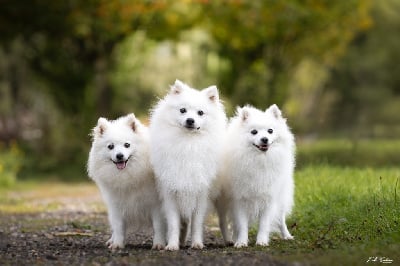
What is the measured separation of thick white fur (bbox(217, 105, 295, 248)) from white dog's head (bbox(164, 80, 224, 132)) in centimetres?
43

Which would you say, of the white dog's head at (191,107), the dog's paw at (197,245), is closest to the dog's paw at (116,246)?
the dog's paw at (197,245)

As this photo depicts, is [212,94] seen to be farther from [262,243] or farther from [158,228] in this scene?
[262,243]

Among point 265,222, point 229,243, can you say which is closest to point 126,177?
point 229,243

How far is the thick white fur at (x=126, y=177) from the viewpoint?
9.34 m

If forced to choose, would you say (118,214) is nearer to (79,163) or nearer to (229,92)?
Result: (79,163)

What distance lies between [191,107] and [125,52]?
2236 centimetres

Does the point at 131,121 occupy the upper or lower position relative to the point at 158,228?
upper

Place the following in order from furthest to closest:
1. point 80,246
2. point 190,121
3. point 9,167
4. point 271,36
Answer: point 271,36
point 9,167
point 80,246
point 190,121

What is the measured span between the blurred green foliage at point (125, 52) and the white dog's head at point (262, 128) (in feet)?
34.6

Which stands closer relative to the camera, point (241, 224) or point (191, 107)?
point (191, 107)

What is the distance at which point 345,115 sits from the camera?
1682 inches

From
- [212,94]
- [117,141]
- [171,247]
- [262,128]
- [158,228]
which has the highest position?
[212,94]

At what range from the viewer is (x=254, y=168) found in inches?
364

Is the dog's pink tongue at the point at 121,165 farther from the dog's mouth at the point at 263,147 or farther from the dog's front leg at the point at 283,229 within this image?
the dog's front leg at the point at 283,229
